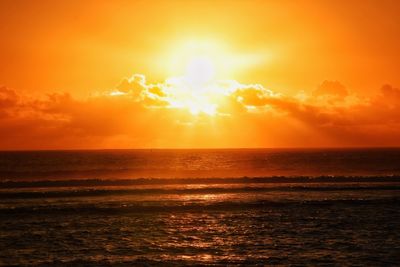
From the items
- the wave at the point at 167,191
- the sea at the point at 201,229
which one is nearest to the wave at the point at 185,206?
the sea at the point at 201,229

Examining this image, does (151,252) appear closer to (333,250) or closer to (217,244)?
(217,244)

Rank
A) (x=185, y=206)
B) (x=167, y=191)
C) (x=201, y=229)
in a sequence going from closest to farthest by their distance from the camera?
(x=201, y=229) < (x=185, y=206) < (x=167, y=191)

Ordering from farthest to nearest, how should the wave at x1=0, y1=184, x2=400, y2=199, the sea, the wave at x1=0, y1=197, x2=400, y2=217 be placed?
the wave at x1=0, y1=184, x2=400, y2=199 → the wave at x1=0, y1=197, x2=400, y2=217 → the sea

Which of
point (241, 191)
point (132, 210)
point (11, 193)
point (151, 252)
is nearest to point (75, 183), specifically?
point (11, 193)

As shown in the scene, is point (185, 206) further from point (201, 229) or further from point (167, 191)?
point (167, 191)

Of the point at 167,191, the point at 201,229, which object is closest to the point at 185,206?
the point at 201,229

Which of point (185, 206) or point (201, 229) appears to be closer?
point (201, 229)

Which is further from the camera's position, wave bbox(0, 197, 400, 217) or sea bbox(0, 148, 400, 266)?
wave bbox(0, 197, 400, 217)

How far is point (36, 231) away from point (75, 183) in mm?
38924

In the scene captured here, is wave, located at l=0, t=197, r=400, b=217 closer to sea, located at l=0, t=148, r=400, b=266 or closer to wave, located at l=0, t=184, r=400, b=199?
sea, located at l=0, t=148, r=400, b=266

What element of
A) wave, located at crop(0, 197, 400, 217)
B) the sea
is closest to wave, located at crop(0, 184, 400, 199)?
the sea

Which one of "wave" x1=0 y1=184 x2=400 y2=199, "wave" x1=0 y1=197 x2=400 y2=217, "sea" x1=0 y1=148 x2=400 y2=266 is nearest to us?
"sea" x1=0 y1=148 x2=400 y2=266

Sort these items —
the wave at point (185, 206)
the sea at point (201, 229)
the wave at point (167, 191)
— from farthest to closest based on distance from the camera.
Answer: the wave at point (167, 191)
the wave at point (185, 206)
the sea at point (201, 229)

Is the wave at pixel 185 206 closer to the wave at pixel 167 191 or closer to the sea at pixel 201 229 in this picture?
the sea at pixel 201 229
